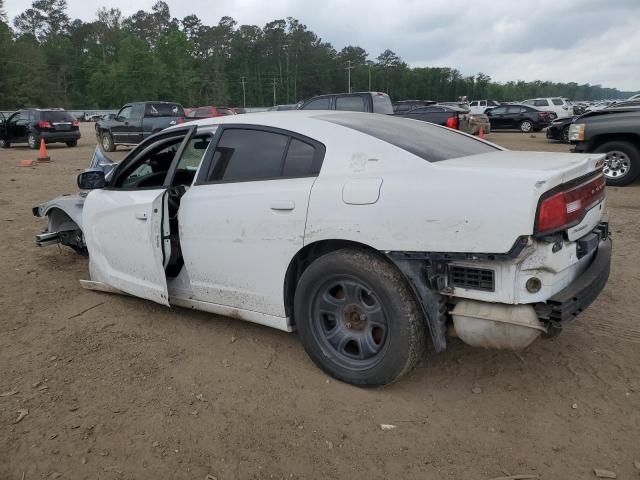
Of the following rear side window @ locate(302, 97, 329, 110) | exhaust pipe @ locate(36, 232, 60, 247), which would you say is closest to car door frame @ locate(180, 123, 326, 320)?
exhaust pipe @ locate(36, 232, 60, 247)

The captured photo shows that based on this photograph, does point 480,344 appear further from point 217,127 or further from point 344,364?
point 217,127

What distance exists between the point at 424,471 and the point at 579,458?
29.6 inches

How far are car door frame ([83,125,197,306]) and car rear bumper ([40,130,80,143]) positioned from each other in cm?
1803

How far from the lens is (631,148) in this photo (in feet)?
29.3

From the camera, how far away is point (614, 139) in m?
9.09

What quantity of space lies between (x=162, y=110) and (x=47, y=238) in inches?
536

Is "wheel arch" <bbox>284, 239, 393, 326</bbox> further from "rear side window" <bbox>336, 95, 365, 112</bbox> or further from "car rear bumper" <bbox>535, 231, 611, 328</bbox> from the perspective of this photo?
"rear side window" <bbox>336, 95, 365, 112</bbox>

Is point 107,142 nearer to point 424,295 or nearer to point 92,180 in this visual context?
point 92,180

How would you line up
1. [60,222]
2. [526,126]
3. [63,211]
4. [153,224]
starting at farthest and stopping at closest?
[526,126]
[60,222]
[63,211]
[153,224]

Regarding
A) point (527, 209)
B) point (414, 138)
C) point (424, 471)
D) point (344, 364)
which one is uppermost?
point (414, 138)

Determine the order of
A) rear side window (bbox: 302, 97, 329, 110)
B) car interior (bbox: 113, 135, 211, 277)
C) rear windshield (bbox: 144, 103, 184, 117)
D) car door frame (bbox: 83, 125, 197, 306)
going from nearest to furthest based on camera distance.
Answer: car door frame (bbox: 83, 125, 197, 306), car interior (bbox: 113, 135, 211, 277), rear side window (bbox: 302, 97, 329, 110), rear windshield (bbox: 144, 103, 184, 117)

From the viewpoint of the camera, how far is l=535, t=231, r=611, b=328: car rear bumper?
2.54 meters

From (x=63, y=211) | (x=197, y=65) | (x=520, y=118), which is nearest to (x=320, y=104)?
(x=63, y=211)

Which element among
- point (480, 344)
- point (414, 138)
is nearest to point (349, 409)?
point (480, 344)
